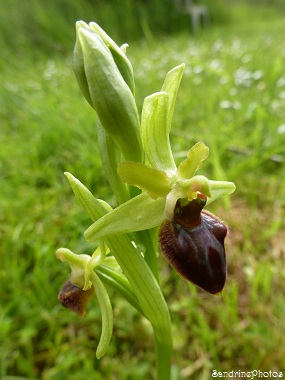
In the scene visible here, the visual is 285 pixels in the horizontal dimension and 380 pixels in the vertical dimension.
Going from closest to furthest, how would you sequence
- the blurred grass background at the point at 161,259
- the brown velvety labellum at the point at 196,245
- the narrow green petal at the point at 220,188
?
the brown velvety labellum at the point at 196,245 → the narrow green petal at the point at 220,188 → the blurred grass background at the point at 161,259

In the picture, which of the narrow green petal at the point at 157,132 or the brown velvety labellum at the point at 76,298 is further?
the brown velvety labellum at the point at 76,298

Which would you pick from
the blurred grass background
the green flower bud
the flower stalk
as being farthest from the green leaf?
the blurred grass background

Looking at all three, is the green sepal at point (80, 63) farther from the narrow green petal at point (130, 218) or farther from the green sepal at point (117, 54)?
the narrow green petal at point (130, 218)

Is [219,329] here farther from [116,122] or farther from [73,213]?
[116,122]

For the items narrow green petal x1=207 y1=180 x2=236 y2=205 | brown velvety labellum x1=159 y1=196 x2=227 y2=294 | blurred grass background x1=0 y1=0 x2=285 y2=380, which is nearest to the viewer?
brown velvety labellum x1=159 y1=196 x2=227 y2=294

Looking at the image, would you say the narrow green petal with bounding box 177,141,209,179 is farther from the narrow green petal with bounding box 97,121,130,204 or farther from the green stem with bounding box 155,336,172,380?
the green stem with bounding box 155,336,172,380

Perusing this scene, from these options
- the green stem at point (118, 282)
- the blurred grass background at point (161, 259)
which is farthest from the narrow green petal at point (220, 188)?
the blurred grass background at point (161, 259)
